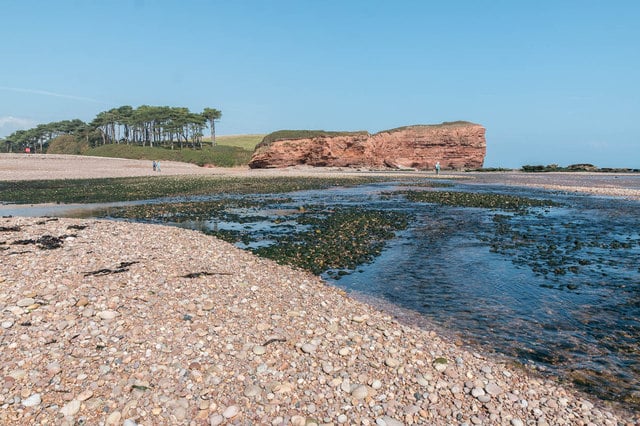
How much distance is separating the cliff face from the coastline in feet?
261

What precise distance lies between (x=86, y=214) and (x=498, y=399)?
25.8 metres

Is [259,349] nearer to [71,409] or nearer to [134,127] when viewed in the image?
[71,409]

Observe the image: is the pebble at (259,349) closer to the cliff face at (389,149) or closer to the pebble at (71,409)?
the pebble at (71,409)

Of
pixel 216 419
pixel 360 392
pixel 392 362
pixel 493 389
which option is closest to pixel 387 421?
pixel 360 392

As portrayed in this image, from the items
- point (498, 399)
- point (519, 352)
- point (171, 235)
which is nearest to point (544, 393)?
point (498, 399)

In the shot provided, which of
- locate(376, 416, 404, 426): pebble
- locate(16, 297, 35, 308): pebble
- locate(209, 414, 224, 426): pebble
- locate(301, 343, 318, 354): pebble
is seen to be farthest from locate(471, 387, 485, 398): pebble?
locate(16, 297, 35, 308): pebble

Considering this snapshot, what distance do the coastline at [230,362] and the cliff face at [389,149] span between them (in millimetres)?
79574

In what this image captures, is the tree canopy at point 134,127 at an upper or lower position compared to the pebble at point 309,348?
upper

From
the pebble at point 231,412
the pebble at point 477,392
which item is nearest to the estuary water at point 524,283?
the pebble at point 477,392

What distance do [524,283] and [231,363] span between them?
31.7 feet

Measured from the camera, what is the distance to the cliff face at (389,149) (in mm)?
88625

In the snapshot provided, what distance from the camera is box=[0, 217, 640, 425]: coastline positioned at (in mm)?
5617

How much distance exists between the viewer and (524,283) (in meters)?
12.2

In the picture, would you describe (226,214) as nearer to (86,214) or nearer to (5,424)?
(86,214)
